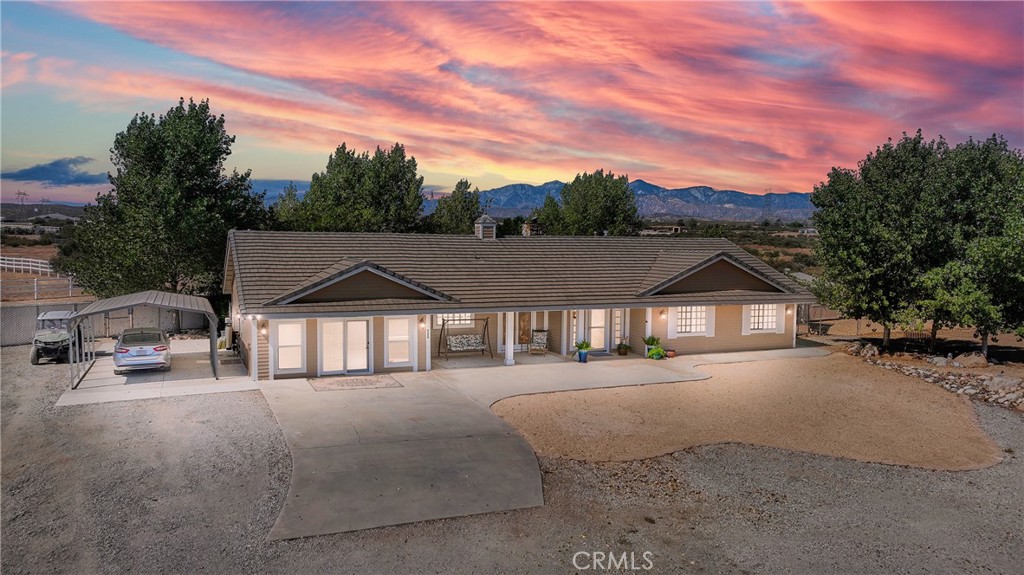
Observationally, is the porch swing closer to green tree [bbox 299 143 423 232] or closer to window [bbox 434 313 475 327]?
window [bbox 434 313 475 327]

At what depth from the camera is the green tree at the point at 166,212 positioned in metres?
30.3

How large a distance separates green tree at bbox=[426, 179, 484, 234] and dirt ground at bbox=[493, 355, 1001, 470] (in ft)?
144

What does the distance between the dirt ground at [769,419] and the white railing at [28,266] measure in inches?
1879

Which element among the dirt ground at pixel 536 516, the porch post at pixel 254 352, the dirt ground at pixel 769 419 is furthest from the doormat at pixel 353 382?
the dirt ground at pixel 536 516

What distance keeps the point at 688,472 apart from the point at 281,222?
3366cm

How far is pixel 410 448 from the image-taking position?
13.3 metres

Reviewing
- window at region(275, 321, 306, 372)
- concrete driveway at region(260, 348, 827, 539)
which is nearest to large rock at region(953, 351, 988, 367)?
concrete driveway at region(260, 348, 827, 539)

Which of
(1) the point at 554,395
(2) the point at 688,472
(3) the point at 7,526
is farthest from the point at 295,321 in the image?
(2) the point at 688,472

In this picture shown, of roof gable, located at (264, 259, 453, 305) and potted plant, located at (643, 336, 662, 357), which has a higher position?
roof gable, located at (264, 259, 453, 305)

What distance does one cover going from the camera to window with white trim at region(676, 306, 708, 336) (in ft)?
83.7

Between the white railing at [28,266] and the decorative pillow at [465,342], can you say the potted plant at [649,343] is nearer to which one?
the decorative pillow at [465,342]

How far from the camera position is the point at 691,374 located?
21438mm

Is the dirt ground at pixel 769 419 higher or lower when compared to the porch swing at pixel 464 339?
lower

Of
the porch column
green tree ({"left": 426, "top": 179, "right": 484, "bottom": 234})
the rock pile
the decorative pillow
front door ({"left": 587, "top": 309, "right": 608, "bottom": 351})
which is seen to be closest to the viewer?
the rock pile
